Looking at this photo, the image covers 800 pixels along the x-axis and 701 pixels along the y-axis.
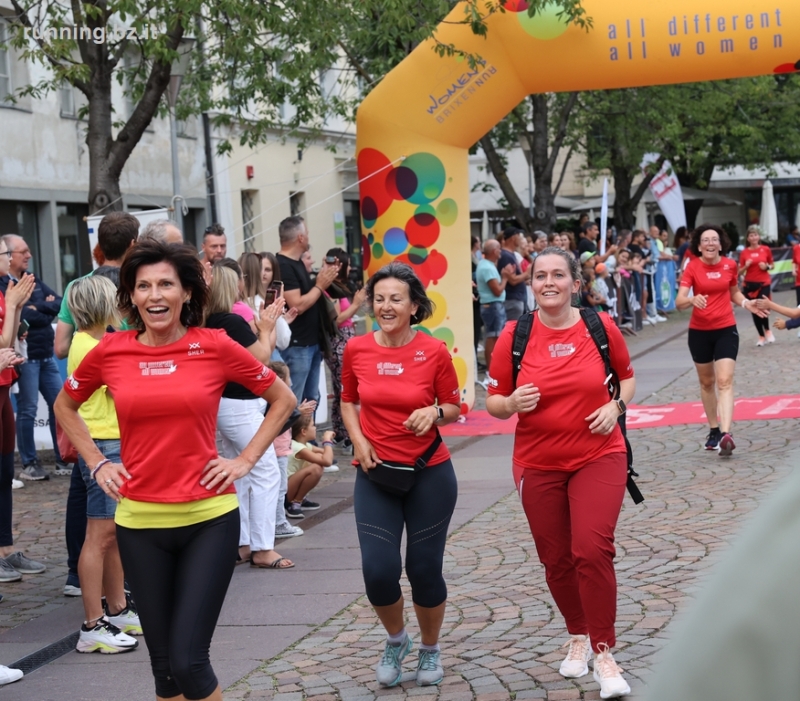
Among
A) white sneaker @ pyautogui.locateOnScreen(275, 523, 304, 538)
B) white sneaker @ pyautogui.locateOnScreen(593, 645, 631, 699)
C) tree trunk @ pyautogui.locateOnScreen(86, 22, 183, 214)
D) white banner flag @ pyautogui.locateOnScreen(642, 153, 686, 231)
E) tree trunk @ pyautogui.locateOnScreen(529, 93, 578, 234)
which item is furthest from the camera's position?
white banner flag @ pyautogui.locateOnScreen(642, 153, 686, 231)

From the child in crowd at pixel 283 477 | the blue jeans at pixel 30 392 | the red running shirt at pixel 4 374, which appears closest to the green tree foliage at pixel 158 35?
the blue jeans at pixel 30 392

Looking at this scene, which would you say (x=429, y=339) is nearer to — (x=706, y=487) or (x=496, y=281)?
(x=706, y=487)

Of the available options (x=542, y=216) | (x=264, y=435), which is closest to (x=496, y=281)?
(x=542, y=216)

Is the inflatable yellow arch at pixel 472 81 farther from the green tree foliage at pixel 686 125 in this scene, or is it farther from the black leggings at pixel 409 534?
the green tree foliage at pixel 686 125

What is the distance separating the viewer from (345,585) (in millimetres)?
7191

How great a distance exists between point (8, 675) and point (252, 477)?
2.35 meters

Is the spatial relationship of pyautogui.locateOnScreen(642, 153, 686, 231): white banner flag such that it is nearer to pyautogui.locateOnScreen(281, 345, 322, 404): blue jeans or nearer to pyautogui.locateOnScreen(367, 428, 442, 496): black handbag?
pyautogui.locateOnScreen(281, 345, 322, 404): blue jeans

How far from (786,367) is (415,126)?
723 cm

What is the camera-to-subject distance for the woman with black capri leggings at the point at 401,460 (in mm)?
5238

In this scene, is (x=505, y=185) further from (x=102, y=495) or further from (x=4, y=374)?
(x=102, y=495)

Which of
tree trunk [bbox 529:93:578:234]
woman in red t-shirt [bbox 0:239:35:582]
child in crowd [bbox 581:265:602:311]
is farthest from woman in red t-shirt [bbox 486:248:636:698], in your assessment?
tree trunk [bbox 529:93:578:234]

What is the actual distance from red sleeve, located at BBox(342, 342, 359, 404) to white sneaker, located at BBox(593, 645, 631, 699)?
1.50 m

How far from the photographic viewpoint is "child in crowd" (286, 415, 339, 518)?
9.10m

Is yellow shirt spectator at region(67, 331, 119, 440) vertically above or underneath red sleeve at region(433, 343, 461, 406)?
underneath
